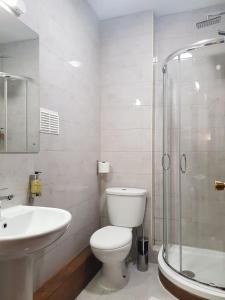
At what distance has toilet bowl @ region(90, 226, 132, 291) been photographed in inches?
74.0

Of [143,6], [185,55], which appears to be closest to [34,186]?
[185,55]

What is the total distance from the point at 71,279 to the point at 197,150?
63.1 inches

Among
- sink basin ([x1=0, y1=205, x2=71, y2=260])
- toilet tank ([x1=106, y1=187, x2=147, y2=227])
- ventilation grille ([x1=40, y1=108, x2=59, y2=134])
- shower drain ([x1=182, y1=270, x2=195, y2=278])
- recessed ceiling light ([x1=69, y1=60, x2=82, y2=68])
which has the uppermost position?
recessed ceiling light ([x1=69, y1=60, x2=82, y2=68])

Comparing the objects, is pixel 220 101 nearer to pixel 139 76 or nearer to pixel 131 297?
pixel 139 76

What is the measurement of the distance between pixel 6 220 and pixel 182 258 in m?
1.64

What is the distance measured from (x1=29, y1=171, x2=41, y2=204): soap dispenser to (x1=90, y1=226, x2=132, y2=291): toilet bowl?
68 cm

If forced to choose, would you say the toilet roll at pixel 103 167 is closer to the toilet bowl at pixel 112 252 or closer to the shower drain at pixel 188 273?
the toilet bowl at pixel 112 252

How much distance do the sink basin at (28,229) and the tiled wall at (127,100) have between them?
1325 millimetres

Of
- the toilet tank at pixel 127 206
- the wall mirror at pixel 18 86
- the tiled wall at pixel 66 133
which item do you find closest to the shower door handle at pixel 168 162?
the toilet tank at pixel 127 206

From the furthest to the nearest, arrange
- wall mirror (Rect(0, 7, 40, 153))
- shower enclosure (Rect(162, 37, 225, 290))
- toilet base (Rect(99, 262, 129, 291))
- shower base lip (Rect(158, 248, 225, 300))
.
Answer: shower enclosure (Rect(162, 37, 225, 290))
toilet base (Rect(99, 262, 129, 291))
shower base lip (Rect(158, 248, 225, 300))
wall mirror (Rect(0, 7, 40, 153))

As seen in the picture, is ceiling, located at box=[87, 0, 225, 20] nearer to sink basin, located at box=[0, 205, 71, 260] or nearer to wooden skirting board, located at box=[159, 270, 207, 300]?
sink basin, located at box=[0, 205, 71, 260]

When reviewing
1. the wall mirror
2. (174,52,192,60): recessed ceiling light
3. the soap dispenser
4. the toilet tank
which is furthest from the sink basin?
(174,52,192,60): recessed ceiling light

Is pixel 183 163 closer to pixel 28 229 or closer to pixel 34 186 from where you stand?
pixel 34 186

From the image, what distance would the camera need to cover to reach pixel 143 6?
2.45m
